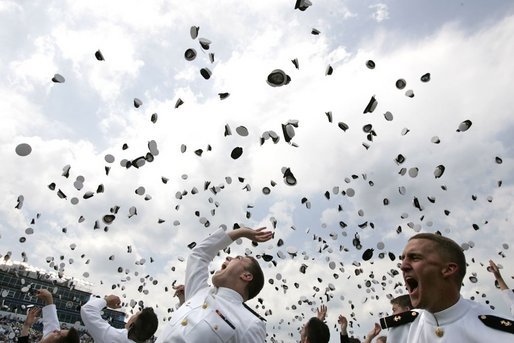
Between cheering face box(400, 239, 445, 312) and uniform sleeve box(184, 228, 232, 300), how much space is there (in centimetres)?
248

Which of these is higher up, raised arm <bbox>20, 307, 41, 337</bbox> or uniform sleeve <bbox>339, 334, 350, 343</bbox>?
raised arm <bbox>20, 307, 41, 337</bbox>

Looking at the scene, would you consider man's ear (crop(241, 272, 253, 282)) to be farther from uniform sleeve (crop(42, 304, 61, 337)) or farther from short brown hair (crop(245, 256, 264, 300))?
uniform sleeve (crop(42, 304, 61, 337))

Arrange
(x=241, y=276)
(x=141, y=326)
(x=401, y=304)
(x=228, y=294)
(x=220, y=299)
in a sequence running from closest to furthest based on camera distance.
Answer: (x=220, y=299) < (x=228, y=294) < (x=241, y=276) < (x=401, y=304) < (x=141, y=326)

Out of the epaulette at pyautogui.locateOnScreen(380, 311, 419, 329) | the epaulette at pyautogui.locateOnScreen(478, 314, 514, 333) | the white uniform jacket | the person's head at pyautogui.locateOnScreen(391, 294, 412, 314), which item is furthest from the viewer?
the person's head at pyautogui.locateOnScreen(391, 294, 412, 314)

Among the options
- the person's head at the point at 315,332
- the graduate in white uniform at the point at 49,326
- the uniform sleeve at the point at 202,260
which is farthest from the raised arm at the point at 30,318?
the person's head at the point at 315,332

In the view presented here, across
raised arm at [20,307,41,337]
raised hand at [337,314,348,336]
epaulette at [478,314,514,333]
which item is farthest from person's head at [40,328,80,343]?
epaulette at [478,314,514,333]

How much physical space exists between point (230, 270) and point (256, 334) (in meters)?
0.89

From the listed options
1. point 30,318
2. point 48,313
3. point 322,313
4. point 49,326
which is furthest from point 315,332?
point 30,318

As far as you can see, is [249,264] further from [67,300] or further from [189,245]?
[67,300]

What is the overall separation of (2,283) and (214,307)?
369ft

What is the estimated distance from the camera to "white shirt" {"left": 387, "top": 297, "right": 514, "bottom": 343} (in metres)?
3.28

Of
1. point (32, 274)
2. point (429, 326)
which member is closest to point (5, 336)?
point (32, 274)

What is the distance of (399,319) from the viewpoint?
3908 mm

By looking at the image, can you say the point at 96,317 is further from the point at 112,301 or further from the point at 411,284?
the point at 411,284
